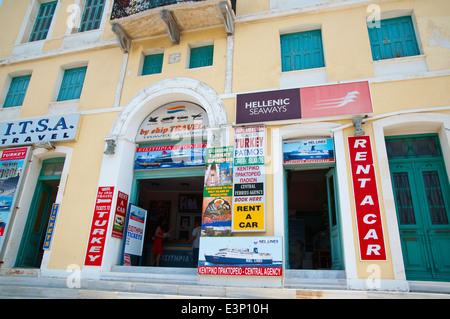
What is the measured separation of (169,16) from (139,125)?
345cm

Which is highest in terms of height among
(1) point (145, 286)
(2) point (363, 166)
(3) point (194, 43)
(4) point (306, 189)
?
(3) point (194, 43)

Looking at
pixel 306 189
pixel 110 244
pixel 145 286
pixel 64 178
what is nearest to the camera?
pixel 145 286

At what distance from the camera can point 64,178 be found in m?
9.85

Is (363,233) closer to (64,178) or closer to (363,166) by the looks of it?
(363,166)

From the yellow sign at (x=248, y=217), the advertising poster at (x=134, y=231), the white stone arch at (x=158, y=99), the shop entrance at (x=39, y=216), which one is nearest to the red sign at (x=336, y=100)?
the white stone arch at (x=158, y=99)

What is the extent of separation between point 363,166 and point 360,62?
2945 millimetres

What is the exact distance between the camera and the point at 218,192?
8.41 m

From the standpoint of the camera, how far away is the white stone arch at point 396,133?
6.94 m

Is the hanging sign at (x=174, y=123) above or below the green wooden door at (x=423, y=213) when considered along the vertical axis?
above

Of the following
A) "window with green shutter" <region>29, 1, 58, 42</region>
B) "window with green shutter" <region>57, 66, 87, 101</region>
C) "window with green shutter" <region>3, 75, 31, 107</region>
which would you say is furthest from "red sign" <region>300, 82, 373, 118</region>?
"window with green shutter" <region>29, 1, 58, 42</region>

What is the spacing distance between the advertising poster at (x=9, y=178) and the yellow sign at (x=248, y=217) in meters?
6.83

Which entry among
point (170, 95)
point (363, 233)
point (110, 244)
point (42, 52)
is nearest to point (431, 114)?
point (363, 233)

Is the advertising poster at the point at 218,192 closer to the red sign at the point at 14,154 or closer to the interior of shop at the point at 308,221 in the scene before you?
the interior of shop at the point at 308,221

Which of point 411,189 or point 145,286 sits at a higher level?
point 411,189
